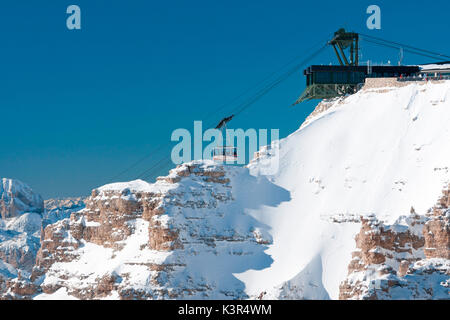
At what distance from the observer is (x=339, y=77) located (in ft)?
649

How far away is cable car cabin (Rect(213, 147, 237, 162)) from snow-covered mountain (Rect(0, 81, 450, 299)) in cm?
422

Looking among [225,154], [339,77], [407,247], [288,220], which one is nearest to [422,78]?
[339,77]

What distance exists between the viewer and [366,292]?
445ft

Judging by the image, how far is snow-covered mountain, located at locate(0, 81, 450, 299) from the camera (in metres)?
154

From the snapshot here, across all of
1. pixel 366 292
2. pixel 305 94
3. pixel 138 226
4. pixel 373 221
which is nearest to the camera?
pixel 366 292

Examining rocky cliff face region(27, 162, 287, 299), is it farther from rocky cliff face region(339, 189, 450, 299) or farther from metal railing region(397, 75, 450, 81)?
metal railing region(397, 75, 450, 81)

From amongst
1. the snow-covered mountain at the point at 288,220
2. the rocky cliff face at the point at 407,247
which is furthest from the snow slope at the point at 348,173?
the rocky cliff face at the point at 407,247

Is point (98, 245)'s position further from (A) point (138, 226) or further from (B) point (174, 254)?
(B) point (174, 254)

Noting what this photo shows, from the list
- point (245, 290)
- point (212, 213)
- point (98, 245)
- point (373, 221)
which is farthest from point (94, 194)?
Result: point (373, 221)

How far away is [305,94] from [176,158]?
1405 inches

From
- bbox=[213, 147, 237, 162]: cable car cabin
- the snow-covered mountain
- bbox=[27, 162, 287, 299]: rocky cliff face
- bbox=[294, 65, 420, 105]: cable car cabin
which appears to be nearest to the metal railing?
the snow-covered mountain

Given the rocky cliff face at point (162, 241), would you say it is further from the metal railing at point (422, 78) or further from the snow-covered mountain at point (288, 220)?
the metal railing at point (422, 78)

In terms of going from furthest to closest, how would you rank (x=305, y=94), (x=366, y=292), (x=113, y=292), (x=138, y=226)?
(x=305, y=94) < (x=138, y=226) < (x=113, y=292) < (x=366, y=292)

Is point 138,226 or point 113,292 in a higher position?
point 138,226
